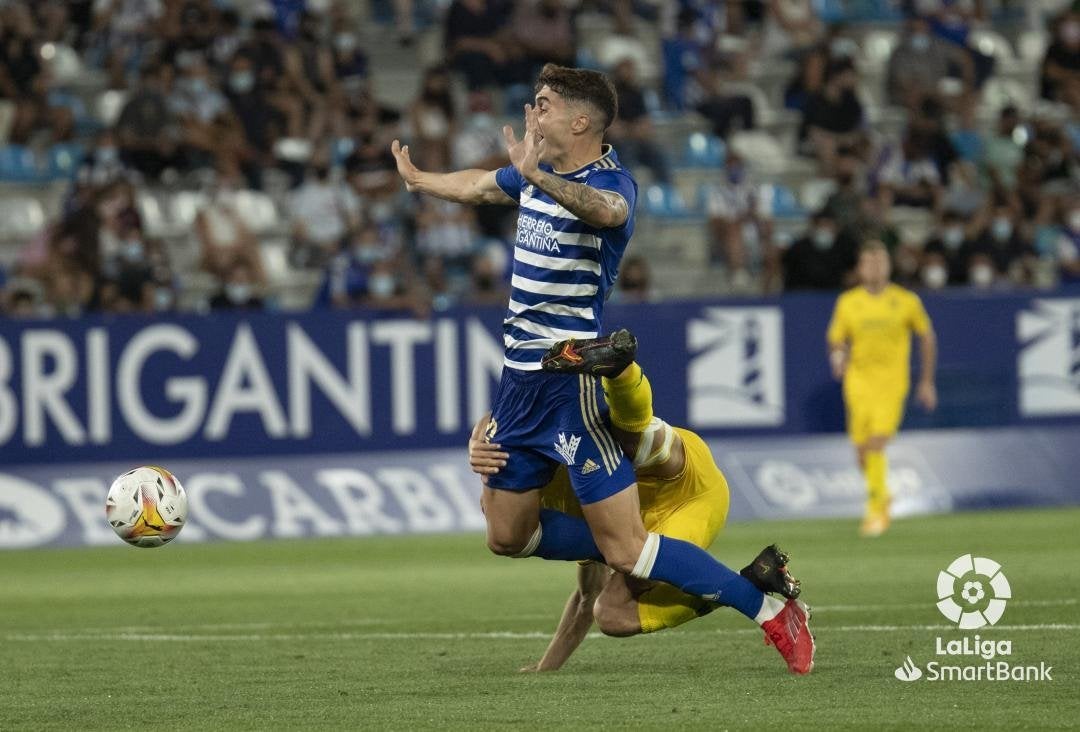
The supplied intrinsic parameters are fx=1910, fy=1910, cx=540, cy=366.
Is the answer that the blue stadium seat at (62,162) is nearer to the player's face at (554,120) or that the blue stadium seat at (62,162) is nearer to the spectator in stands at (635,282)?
the spectator in stands at (635,282)

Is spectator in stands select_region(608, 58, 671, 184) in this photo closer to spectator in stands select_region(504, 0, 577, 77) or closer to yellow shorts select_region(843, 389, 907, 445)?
spectator in stands select_region(504, 0, 577, 77)

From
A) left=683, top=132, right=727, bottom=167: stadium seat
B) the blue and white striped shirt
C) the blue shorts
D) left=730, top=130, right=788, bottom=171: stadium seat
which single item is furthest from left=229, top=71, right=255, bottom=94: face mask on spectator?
the blue shorts

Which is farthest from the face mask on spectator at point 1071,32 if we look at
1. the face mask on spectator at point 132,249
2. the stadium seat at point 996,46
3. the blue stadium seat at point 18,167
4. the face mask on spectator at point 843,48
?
the blue stadium seat at point 18,167

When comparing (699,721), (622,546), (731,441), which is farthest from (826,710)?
(731,441)

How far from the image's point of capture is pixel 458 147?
1859cm

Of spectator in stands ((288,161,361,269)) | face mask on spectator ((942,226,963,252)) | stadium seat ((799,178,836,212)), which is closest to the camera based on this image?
spectator in stands ((288,161,361,269))

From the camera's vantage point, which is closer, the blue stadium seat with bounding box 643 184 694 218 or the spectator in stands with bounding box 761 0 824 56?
the blue stadium seat with bounding box 643 184 694 218

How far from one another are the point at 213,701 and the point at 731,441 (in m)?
9.45

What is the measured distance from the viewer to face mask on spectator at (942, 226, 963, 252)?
18.6 m

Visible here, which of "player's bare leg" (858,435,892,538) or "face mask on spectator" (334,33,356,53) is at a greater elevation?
"face mask on spectator" (334,33,356,53)

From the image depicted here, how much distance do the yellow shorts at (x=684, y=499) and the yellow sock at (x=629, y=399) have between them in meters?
0.50

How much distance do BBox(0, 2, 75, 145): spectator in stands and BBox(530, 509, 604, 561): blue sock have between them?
1238 centimetres

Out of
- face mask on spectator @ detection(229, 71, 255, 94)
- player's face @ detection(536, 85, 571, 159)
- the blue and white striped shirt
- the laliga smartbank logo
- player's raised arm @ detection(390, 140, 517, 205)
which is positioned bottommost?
the laliga smartbank logo

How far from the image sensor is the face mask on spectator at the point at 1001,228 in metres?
18.7
